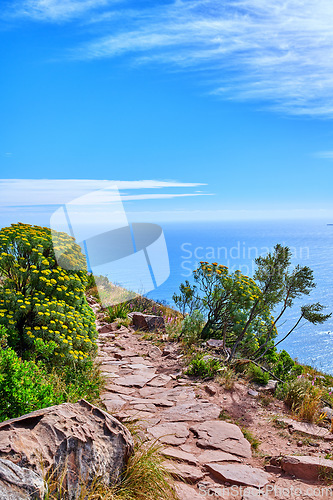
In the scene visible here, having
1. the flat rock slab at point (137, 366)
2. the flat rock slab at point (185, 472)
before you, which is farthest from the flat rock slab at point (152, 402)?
the flat rock slab at point (185, 472)

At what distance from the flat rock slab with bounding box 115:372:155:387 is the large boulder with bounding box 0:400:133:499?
137 inches

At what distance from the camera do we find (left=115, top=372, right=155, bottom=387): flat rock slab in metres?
6.98

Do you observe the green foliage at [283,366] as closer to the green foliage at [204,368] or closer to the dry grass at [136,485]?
the green foliage at [204,368]

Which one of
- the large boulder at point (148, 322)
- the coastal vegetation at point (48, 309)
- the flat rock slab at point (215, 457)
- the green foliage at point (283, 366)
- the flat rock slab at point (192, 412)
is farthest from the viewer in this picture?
the large boulder at point (148, 322)

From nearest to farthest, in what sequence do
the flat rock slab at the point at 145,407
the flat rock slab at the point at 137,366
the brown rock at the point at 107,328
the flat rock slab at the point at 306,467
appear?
A: the flat rock slab at the point at 306,467 < the flat rock slab at the point at 145,407 < the flat rock slab at the point at 137,366 < the brown rock at the point at 107,328

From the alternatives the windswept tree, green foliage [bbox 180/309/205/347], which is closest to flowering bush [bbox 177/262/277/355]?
the windswept tree

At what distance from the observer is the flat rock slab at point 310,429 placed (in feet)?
18.2

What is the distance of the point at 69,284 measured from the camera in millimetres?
6312

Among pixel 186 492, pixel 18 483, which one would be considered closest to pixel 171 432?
pixel 186 492

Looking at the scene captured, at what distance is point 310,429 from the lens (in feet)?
18.8

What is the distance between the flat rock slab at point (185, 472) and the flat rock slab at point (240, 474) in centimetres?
18

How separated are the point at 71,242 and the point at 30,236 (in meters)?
0.74

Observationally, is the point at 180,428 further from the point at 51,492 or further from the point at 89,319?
the point at 51,492

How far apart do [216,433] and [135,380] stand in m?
2.31
